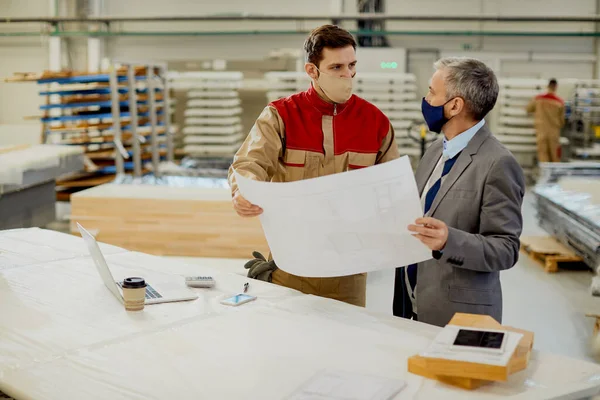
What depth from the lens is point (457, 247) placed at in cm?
253

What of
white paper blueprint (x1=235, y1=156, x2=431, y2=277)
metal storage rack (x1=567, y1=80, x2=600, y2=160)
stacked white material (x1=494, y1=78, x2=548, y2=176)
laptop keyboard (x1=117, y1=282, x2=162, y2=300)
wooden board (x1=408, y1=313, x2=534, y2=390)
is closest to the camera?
wooden board (x1=408, y1=313, x2=534, y2=390)

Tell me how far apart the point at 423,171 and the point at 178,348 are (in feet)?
4.17

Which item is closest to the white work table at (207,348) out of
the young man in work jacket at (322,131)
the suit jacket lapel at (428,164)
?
the young man in work jacket at (322,131)

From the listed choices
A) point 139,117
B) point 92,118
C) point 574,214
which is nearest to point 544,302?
point 574,214

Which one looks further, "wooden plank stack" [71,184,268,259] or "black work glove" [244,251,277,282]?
"wooden plank stack" [71,184,268,259]

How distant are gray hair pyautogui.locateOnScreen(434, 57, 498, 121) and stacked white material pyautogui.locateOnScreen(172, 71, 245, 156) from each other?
32.9 feet

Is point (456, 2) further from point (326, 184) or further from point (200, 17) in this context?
point (326, 184)

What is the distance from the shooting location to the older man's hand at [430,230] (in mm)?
2434

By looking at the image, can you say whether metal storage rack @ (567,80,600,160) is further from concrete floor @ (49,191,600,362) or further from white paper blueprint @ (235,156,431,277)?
white paper blueprint @ (235,156,431,277)

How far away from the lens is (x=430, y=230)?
2436 millimetres

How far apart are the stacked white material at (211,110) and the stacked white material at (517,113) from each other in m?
4.52

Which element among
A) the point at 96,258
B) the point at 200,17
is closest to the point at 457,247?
the point at 96,258

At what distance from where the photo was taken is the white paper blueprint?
2424 millimetres

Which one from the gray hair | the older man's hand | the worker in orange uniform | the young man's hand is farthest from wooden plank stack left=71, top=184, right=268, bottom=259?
the worker in orange uniform
